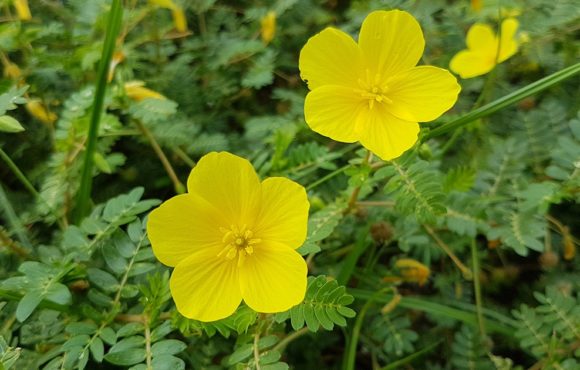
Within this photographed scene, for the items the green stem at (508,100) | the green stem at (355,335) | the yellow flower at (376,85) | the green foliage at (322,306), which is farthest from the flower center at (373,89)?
the green stem at (355,335)

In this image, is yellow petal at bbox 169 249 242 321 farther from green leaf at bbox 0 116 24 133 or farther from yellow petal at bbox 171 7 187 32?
yellow petal at bbox 171 7 187 32

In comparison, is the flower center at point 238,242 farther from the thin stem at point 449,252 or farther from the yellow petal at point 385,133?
the thin stem at point 449,252

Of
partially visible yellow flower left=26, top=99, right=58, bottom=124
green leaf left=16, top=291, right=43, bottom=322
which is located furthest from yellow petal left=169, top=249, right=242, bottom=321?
partially visible yellow flower left=26, top=99, right=58, bottom=124

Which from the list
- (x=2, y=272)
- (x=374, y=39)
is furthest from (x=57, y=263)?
(x=374, y=39)

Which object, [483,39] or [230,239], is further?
[483,39]

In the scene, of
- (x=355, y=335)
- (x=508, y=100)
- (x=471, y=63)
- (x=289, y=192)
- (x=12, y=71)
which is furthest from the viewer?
(x=471, y=63)

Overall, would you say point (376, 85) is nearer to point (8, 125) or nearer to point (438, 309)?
point (438, 309)

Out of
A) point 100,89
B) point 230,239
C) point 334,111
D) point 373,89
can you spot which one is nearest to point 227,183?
point 230,239
